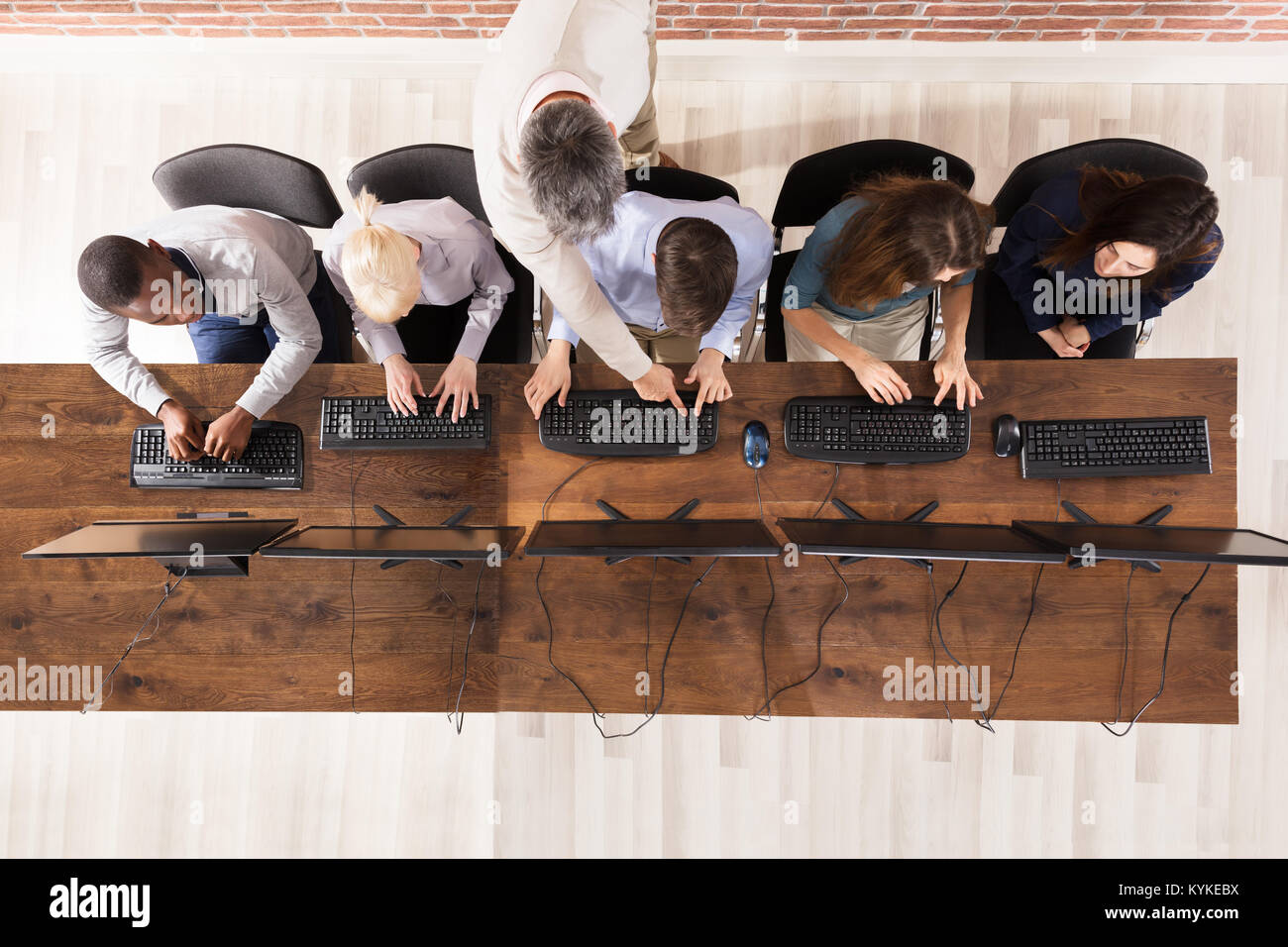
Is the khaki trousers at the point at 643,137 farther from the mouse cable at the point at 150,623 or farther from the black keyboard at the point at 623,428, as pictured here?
the mouse cable at the point at 150,623

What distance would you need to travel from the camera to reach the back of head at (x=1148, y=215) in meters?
1.47

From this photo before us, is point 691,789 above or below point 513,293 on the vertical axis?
below

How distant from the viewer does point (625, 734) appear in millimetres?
2369

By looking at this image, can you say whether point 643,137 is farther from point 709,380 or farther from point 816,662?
point 816,662

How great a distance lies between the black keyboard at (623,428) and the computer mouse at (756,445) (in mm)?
88

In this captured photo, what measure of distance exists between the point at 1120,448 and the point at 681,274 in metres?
1.22

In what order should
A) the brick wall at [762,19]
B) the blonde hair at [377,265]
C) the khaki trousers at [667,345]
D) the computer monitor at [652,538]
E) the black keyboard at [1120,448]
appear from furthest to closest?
the brick wall at [762,19], the khaki trousers at [667,345], the black keyboard at [1120,448], the blonde hair at [377,265], the computer monitor at [652,538]

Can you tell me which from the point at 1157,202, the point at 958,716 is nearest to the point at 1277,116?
the point at 1157,202

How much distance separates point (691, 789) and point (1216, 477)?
196 cm

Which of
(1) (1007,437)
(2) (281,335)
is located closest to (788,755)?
(1) (1007,437)

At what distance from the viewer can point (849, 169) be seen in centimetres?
170

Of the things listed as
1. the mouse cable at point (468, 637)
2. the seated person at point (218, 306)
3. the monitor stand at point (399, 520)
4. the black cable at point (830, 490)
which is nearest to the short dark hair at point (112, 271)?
the seated person at point (218, 306)

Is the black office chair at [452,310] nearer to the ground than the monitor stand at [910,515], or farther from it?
farther from it
